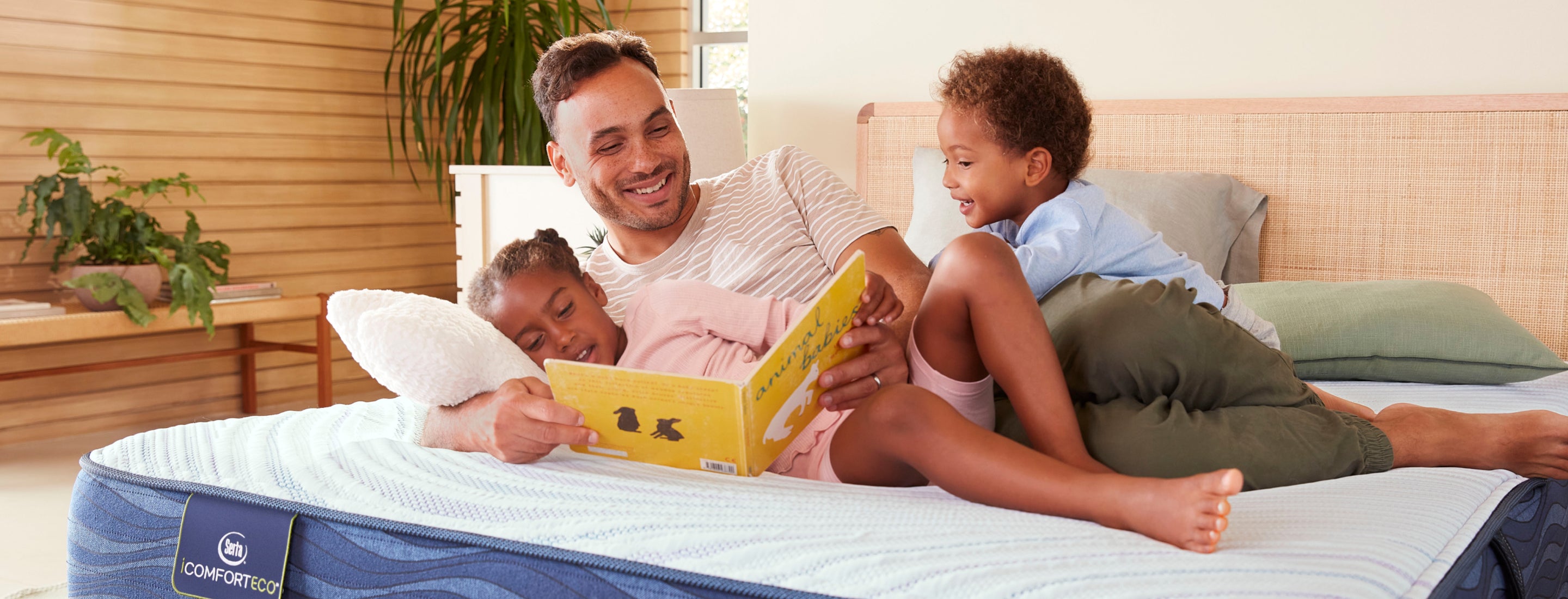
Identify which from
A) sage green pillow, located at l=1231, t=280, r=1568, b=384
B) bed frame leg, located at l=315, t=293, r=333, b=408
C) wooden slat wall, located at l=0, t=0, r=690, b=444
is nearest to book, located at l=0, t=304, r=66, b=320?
wooden slat wall, located at l=0, t=0, r=690, b=444

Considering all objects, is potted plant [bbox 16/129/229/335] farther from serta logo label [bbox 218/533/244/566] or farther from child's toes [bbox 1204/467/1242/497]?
child's toes [bbox 1204/467/1242/497]

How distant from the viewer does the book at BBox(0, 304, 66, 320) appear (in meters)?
3.12

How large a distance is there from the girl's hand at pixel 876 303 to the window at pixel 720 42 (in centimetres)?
321

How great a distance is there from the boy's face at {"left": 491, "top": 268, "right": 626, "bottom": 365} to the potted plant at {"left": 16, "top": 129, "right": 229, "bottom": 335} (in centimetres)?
234

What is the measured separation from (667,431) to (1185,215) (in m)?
1.47

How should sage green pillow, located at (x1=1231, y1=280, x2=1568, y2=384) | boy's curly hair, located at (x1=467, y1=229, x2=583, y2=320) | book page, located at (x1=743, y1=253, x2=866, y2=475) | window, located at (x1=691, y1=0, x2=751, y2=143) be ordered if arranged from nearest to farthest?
book page, located at (x1=743, y1=253, x2=866, y2=475) < boy's curly hair, located at (x1=467, y1=229, x2=583, y2=320) < sage green pillow, located at (x1=1231, y1=280, x2=1568, y2=384) < window, located at (x1=691, y1=0, x2=751, y2=143)

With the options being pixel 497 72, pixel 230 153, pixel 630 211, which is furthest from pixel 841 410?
pixel 230 153

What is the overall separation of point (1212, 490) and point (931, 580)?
262 millimetres

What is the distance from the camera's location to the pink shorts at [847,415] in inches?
52.7

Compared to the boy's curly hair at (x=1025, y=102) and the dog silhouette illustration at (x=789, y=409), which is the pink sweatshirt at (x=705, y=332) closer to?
the dog silhouette illustration at (x=789, y=409)

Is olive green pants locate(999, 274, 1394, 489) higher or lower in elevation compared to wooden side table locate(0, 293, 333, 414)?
higher

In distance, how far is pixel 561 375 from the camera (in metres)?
1.22

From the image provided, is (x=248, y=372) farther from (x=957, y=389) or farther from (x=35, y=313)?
(x=957, y=389)

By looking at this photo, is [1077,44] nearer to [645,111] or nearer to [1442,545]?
[645,111]
